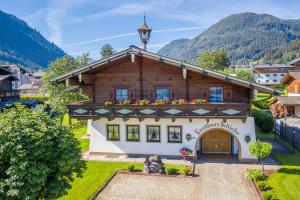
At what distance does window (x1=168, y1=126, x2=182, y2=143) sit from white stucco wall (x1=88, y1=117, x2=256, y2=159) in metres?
0.24

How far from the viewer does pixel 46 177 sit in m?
10.6

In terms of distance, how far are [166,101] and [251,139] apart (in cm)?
662

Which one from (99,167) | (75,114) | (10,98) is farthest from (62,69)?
(99,167)

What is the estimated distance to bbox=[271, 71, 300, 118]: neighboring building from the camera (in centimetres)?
4231

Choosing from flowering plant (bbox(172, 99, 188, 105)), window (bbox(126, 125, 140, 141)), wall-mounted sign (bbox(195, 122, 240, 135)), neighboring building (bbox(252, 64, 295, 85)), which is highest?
neighboring building (bbox(252, 64, 295, 85))

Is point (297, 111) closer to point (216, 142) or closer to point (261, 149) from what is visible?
point (216, 142)

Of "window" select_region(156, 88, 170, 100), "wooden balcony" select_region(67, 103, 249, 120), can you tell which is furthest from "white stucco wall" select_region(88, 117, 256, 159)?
"window" select_region(156, 88, 170, 100)

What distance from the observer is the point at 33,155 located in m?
10.1

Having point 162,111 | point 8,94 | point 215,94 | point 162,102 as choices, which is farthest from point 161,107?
point 8,94

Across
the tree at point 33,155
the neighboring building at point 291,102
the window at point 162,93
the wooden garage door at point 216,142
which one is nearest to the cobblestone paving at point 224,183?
the wooden garage door at point 216,142

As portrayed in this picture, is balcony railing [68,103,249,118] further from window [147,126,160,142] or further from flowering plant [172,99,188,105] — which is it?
window [147,126,160,142]

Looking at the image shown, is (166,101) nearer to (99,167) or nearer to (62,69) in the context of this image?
(99,167)

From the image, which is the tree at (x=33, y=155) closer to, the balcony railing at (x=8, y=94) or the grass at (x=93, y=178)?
the grass at (x=93, y=178)

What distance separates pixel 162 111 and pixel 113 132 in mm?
4788
